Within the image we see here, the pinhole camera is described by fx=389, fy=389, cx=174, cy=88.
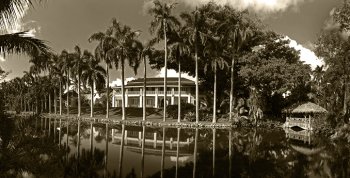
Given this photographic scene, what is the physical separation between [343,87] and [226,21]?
19.0 meters

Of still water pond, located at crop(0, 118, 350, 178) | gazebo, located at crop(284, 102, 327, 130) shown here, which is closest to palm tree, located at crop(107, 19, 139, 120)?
gazebo, located at crop(284, 102, 327, 130)

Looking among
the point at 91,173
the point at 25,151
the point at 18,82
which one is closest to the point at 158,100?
the point at 18,82

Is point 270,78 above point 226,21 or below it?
below

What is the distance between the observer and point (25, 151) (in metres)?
9.24

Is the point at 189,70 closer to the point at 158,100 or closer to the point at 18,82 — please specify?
the point at 158,100

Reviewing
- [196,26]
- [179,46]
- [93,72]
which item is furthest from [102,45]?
[196,26]

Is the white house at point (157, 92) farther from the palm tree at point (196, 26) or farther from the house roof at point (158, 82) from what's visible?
the palm tree at point (196, 26)

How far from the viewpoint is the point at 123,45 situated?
→ 5441cm

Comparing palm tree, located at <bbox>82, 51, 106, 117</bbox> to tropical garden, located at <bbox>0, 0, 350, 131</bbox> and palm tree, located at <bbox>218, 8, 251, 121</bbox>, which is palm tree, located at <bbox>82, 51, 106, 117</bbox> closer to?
tropical garden, located at <bbox>0, 0, 350, 131</bbox>

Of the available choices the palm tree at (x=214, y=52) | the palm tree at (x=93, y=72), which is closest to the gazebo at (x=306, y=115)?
the palm tree at (x=214, y=52)

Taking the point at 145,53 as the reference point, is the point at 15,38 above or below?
below

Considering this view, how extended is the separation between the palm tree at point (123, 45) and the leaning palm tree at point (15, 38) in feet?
147

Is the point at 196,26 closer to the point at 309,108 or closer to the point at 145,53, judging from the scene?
the point at 145,53

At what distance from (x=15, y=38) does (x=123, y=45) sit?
45.6 meters
